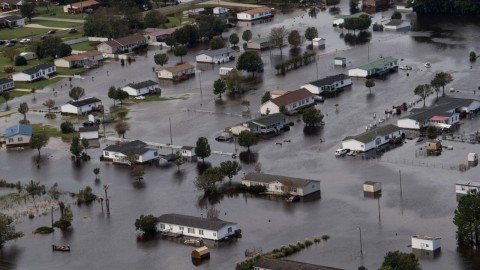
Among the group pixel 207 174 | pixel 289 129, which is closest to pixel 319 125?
pixel 289 129

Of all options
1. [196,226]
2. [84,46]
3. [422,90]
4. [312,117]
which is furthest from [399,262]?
[84,46]

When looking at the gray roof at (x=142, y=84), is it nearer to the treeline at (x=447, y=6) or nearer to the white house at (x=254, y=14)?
the white house at (x=254, y=14)

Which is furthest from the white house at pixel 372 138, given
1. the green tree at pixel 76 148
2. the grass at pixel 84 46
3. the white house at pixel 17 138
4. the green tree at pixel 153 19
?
the green tree at pixel 153 19

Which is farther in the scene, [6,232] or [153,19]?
[153,19]

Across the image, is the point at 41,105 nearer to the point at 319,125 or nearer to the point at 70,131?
the point at 70,131

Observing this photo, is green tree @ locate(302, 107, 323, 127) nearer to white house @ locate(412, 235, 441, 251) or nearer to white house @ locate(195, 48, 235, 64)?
white house @ locate(412, 235, 441, 251)

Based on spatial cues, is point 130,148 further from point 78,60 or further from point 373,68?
point 78,60
